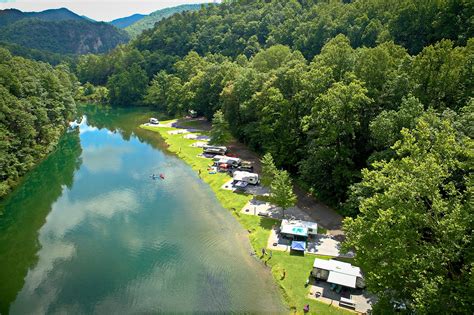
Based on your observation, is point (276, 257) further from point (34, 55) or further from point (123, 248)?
point (34, 55)

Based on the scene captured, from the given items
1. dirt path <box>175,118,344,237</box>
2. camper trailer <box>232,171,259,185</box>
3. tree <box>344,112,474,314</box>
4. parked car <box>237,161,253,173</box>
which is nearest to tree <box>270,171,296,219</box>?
dirt path <box>175,118,344,237</box>

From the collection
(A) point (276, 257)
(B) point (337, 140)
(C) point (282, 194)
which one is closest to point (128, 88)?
(B) point (337, 140)

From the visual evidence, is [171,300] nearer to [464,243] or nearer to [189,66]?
[464,243]

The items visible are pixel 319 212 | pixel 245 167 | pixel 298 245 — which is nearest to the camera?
pixel 298 245

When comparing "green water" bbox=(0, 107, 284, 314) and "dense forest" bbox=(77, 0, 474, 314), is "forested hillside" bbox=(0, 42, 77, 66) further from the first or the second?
"green water" bbox=(0, 107, 284, 314)

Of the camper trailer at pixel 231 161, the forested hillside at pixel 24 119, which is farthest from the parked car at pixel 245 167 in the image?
the forested hillside at pixel 24 119
